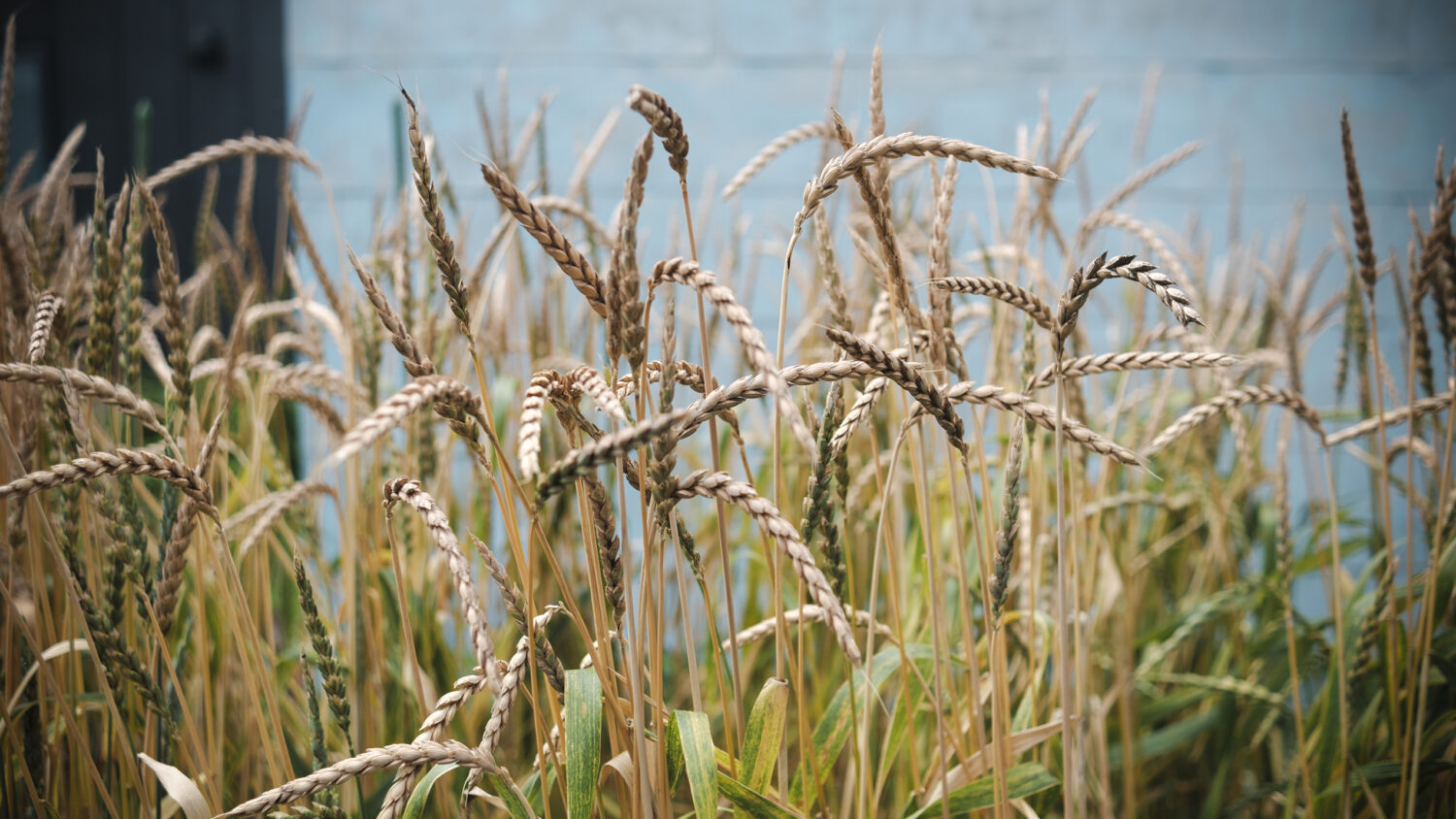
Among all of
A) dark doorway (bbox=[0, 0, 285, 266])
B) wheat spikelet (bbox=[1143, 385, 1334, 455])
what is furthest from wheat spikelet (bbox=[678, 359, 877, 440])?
dark doorway (bbox=[0, 0, 285, 266])

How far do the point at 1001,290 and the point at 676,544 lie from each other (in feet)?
0.48

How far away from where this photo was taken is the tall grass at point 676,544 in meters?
0.25

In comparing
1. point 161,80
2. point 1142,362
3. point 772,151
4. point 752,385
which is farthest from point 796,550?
point 161,80

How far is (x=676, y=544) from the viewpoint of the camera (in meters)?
0.25

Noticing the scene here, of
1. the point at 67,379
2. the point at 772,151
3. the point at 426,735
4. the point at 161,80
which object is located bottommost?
the point at 426,735

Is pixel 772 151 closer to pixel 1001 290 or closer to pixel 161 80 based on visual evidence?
pixel 1001 290

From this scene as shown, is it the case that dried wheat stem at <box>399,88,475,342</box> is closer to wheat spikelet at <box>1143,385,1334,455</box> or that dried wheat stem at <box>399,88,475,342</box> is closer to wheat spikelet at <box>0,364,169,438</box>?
wheat spikelet at <box>0,364,169,438</box>

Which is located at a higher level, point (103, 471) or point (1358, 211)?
point (1358, 211)

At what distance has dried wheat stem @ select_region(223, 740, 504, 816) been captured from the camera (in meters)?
0.21

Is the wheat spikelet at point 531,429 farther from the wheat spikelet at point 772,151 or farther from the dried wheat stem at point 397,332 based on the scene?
the wheat spikelet at point 772,151

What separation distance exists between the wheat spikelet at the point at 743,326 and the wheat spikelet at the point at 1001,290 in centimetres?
9

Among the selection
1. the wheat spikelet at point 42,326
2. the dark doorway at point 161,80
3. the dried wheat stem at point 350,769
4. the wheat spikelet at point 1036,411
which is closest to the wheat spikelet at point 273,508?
the wheat spikelet at point 42,326

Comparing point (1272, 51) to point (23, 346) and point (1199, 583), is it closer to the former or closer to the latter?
point (1199, 583)

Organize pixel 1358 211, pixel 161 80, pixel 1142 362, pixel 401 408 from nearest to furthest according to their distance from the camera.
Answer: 1. pixel 401 408
2. pixel 1142 362
3. pixel 1358 211
4. pixel 161 80
